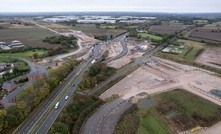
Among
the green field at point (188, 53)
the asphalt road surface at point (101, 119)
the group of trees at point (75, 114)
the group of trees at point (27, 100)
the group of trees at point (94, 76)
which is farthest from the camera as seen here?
the green field at point (188, 53)

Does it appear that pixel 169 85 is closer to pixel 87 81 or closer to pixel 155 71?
pixel 155 71

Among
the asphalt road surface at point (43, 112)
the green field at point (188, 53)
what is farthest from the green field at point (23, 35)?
the green field at point (188, 53)

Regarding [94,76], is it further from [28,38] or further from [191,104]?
[28,38]

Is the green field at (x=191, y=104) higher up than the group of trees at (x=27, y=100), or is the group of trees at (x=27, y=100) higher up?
the group of trees at (x=27, y=100)

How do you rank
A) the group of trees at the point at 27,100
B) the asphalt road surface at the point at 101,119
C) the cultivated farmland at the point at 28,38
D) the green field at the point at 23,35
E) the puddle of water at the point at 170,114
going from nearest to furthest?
1. the group of trees at the point at 27,100
2. the asphalt road surface at the point at 101,119
3. the puddle of water at the point at 170,114
4. the cultivated farmland at the point at 28,38
5. the green field at the point at 23,35

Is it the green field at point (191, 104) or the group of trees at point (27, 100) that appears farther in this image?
the green field at point (191, 104)

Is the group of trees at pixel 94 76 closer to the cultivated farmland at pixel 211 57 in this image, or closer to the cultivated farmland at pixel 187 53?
the cultivated farmland at pixel 187 53
